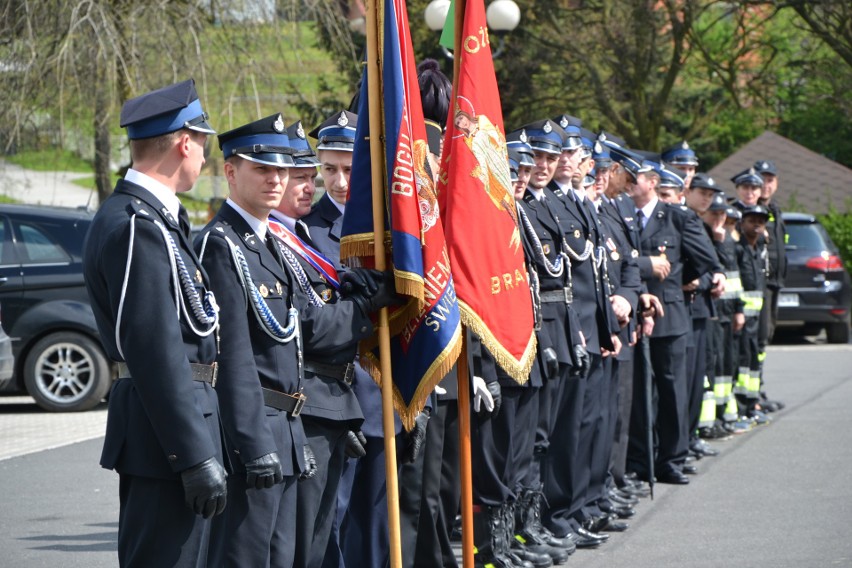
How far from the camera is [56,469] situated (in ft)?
33.1

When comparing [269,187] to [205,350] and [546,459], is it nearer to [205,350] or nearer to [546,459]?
[205,350]

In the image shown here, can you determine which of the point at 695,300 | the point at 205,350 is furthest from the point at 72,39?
the point at 205,350

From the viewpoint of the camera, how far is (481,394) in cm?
662

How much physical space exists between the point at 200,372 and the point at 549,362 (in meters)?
3.24

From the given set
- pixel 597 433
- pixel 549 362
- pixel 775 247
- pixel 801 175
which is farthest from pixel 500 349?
pixel 801 175

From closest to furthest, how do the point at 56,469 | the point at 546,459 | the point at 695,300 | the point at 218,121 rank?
the point at 546,459 → the point at 56,469 → the point at 695,300 → the point at 218,121

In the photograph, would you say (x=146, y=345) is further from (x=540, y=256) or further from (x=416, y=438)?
(x=540, y=256)

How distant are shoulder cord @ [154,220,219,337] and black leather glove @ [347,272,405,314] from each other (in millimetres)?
956

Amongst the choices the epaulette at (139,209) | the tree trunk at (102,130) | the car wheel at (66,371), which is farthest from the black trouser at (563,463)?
the tree trunk at (102,130)

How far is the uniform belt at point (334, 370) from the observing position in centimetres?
518

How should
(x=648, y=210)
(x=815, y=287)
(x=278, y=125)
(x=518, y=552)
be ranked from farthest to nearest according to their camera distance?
(x=815, y=287) → (x=648, y=210) → (x=518, y=552) → (x=278, y=125)

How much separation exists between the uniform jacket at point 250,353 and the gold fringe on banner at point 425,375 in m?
0.69

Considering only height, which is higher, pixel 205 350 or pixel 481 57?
pixel 481 57

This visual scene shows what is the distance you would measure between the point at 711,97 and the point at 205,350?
33817 millimetres
